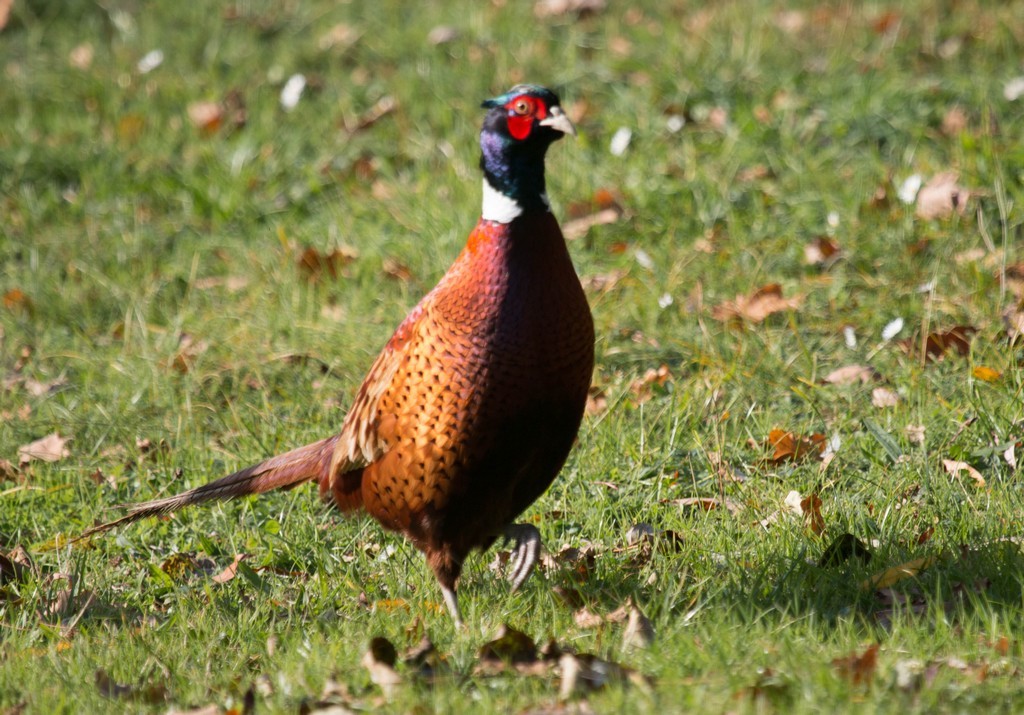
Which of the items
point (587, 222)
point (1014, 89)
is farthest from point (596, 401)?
point (1014, 89)

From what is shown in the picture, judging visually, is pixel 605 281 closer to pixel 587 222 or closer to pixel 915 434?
pixel 587 222

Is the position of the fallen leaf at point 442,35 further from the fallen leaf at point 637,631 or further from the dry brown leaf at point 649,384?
the fallen leaf at point 637,631

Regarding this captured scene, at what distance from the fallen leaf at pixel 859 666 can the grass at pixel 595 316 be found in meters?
0.01

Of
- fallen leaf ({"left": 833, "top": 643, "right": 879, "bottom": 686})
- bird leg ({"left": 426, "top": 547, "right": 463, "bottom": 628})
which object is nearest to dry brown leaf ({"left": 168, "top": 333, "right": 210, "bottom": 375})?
bird leg ({"left": 426, "top": 547, "right": 463, "bottom": 628})

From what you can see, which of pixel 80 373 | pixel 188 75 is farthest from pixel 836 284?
pixel 188 75

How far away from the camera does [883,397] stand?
4.00 metres

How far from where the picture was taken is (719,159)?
5617mm

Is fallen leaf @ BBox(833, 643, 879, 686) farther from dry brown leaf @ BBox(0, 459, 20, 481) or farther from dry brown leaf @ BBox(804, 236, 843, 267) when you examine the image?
dry brown leaf @ BBox(0, 459, 20, 481)

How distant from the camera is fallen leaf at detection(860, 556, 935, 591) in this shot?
305cm

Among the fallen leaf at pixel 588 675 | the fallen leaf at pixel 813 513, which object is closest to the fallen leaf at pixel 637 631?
the fallen leaf at pixel 588 675

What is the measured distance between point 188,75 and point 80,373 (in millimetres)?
2687

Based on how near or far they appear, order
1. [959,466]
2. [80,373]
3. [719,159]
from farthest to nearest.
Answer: [719,159] → [80,373] → [959,466]

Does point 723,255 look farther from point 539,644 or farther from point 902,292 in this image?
point 539,644

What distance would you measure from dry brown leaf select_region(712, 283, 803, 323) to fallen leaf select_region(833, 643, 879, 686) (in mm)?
2159
